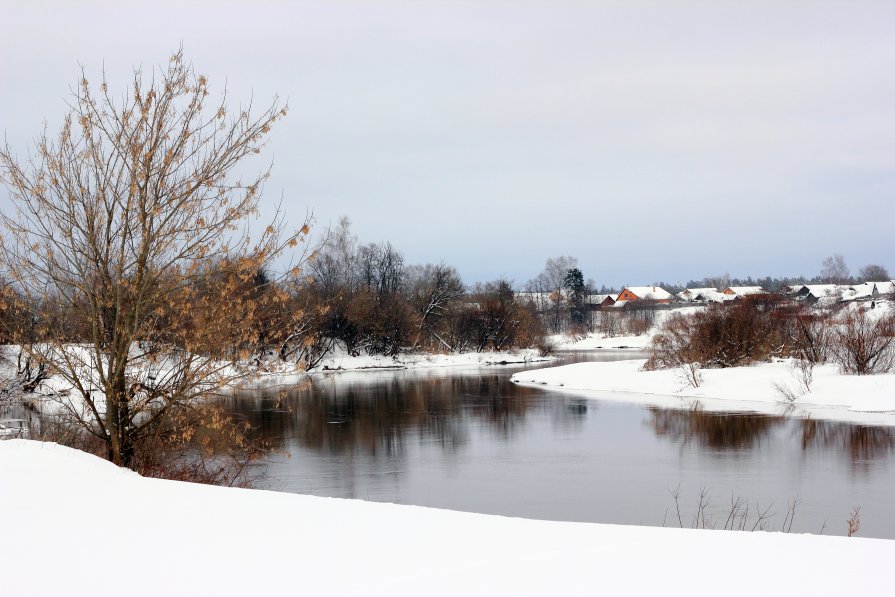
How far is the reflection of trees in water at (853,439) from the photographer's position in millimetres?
17297

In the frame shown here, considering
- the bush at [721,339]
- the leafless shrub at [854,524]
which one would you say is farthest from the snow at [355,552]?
the bush at [721,339]

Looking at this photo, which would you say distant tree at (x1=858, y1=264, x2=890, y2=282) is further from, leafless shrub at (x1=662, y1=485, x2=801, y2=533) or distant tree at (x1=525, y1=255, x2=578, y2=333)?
leafless shrub at (x1=662, y1=485, x2=801, y2=533)

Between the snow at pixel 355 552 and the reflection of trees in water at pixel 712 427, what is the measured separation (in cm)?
1397

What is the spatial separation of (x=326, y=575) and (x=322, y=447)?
15311 millimetres

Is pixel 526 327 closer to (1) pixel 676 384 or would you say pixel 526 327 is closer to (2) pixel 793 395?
(1) pixel 676 384

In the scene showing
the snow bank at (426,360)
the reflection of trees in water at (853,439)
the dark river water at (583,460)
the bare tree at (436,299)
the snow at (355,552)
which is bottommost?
the reflection of trees in water at (853,439)

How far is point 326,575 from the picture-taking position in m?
5.17

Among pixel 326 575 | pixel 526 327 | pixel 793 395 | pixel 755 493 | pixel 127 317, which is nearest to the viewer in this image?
pixel 326 575

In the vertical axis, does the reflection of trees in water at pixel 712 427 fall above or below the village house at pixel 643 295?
below

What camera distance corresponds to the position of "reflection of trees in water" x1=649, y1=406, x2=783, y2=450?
20.0m

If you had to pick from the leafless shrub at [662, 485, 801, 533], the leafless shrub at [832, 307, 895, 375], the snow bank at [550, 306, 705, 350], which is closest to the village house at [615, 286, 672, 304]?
the snow bank at [550, 306, 705, 350]

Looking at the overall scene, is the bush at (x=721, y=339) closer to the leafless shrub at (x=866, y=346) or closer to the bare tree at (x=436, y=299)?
the leafless shrub at (x=866, y=346)

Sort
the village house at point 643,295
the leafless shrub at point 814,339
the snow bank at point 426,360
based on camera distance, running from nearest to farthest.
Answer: the leafless shrub at point 814,339 → the snow bank at point 426,360 → the village house at point 643,295

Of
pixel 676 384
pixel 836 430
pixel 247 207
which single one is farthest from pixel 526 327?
pixel 247 207
